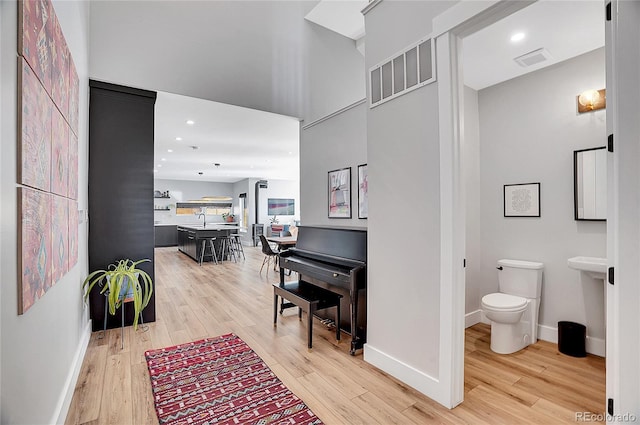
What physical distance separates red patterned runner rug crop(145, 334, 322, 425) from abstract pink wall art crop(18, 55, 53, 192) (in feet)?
4.92

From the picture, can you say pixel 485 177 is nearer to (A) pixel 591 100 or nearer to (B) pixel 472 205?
(B) pixel 472 205

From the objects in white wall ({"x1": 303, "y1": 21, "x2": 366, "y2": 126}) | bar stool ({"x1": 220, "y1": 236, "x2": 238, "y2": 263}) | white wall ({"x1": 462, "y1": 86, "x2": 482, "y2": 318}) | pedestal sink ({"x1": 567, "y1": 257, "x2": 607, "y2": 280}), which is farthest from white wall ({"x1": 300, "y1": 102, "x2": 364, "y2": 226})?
bar stool ({"x1": 220, "y1": 236, "x2": 238, "y2": 263})

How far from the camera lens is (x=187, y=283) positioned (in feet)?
18.1

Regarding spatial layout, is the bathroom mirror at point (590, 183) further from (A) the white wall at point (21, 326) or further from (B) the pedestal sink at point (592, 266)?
(A) the white wall at point (21, 326)

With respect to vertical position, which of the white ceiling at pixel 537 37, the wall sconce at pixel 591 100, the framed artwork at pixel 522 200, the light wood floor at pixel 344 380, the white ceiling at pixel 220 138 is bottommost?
the light wood floor at pixel 344 380

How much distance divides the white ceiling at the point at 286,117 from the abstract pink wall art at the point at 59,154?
212cm

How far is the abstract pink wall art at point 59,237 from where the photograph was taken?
162 centimetres

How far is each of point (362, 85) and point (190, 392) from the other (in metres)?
4.84

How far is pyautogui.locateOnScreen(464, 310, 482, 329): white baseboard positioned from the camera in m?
3.36

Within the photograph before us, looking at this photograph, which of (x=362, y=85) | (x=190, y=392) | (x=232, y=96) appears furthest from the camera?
(x=362, y=85)

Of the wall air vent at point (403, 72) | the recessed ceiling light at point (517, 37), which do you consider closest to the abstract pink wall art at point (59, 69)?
the wall air vent at point (403, 72)

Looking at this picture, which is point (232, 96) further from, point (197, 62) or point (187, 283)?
point (187, 283)

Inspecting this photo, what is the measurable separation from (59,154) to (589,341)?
13.6 feet

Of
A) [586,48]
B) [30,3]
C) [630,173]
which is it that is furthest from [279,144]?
[630,173]
